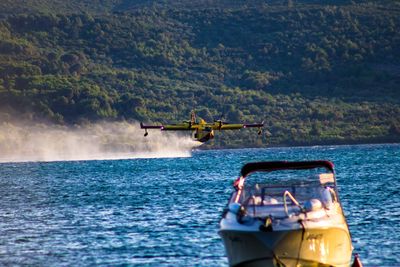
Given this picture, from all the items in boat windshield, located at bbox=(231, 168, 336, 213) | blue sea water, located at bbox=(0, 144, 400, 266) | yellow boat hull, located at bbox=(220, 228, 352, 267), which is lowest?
blue sea water, located at bbox=(0, 144, 400, 266)

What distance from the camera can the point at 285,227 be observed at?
27.8 meters

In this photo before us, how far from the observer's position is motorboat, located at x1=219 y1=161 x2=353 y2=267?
91.1ft

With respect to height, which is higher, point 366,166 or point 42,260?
point 42,260

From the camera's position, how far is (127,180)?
98562 mm

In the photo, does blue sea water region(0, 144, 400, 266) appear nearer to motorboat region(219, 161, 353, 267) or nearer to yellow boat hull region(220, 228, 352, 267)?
motorboat region(219, 161, 353, 267)

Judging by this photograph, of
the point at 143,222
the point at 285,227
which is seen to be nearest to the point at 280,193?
the point at 285,227

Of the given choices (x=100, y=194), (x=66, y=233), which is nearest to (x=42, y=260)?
(x=66, y=233)

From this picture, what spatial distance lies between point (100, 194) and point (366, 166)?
38.8m

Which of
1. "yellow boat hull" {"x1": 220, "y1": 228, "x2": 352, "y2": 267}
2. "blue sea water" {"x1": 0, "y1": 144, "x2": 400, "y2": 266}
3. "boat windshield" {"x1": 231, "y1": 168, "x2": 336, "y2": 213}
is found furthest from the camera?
"blue sea water" {"x1": 0, "y1": 144, "x2": 400, "y2": 266}

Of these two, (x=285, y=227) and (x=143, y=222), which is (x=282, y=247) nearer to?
(x=285, y=227)

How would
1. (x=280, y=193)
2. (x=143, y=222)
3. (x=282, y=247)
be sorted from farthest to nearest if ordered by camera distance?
(x=143, y=222) → (x=280, y=193) → (x=282, y=247)

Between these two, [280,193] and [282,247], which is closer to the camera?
[282,247]

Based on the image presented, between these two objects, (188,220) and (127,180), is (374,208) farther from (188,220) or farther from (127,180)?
(127,180)

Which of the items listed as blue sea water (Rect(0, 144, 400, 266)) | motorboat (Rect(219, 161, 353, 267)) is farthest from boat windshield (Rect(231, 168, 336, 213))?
blue sea water (Rect(0, 144, 400, 266))
